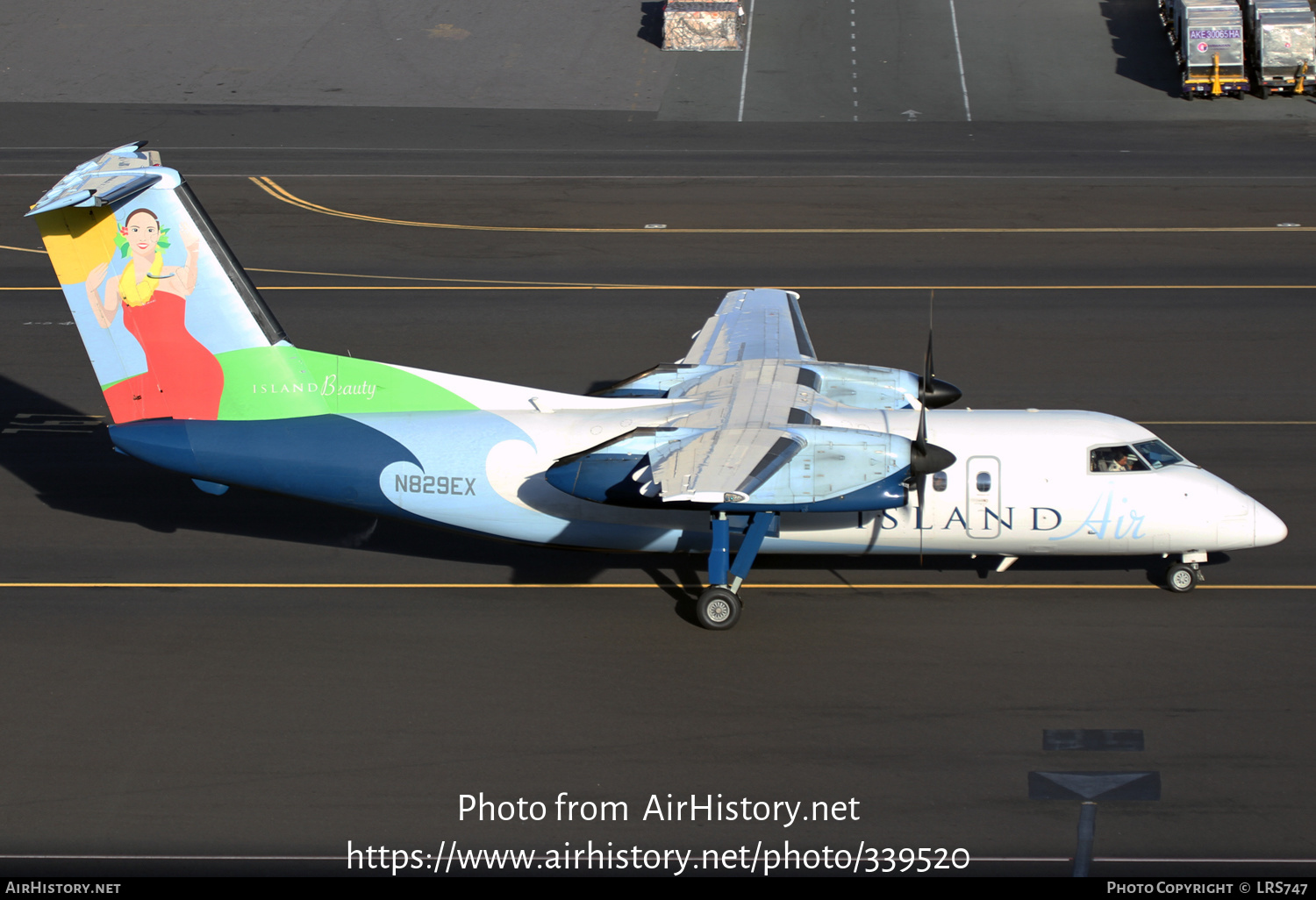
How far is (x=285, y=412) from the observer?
1859cm

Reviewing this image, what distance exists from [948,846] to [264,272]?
83.3 feet

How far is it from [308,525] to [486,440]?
467 cm

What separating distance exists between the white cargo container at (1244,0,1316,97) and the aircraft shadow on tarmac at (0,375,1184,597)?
34.0 m

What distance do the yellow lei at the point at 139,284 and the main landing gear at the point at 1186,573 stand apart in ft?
52.9

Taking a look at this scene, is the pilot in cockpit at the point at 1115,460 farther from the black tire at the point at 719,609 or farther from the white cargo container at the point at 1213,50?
Result: the white cargo container at the point at 1213,50

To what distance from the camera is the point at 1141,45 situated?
167 feet

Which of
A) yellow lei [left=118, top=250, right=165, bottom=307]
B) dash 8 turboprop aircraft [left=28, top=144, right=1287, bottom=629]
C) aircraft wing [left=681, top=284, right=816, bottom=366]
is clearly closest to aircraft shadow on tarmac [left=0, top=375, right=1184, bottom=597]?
dash 8 turboprop aircraft [left=28, top=144, right=1287, bottom=629]

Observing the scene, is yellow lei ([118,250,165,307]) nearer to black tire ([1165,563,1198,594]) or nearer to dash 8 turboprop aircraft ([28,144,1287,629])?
dash 8 turboprop aircraft ([28,144,1287,629])

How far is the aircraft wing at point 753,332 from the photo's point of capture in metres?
21.1

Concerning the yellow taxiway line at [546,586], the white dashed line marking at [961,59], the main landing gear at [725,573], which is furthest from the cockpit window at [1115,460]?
the white dashed line marking at [961,59]

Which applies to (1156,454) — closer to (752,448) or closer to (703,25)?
(752,448)

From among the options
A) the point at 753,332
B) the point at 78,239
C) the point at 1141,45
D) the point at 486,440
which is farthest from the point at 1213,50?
the point at 78,239

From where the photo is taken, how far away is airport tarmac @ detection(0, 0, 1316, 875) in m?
14.7

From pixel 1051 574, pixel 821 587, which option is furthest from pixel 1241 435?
pixel 821 587
